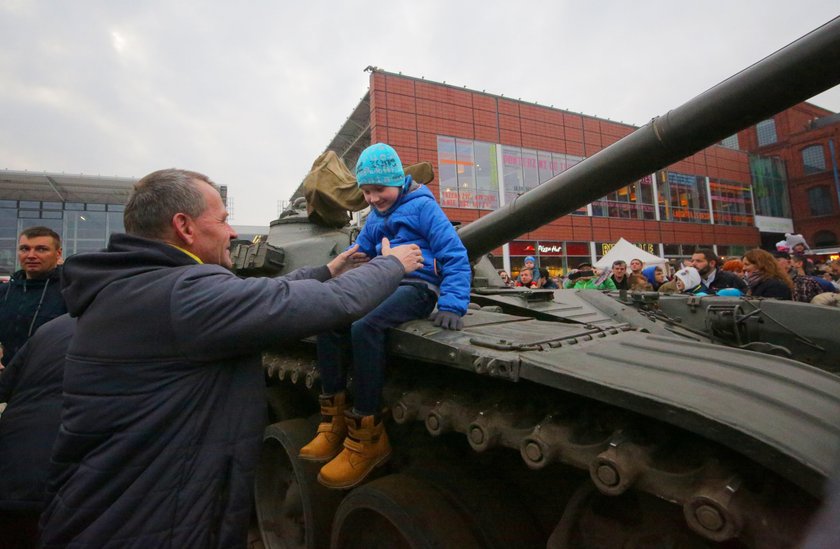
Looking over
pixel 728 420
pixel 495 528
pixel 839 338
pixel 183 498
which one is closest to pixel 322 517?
pixel 495 528

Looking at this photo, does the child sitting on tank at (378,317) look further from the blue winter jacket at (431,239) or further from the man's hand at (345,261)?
the man's hand at (345,261)

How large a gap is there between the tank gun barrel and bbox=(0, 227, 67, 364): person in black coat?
3397mm

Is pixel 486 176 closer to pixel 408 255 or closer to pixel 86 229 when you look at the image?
pixel 86 229

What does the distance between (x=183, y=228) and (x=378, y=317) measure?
87 cm

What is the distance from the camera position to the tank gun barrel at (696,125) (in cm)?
197

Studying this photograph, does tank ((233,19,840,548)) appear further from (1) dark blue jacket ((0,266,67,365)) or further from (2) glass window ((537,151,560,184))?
(2) glass window ((537,151,560,184))

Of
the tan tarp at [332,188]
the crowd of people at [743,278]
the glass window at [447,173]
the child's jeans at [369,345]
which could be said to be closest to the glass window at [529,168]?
the glass window at [447,173]

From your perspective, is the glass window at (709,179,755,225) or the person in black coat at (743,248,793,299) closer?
the person in black coat at (743,248,793,299)

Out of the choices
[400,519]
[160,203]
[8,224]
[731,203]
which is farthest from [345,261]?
[731,203]

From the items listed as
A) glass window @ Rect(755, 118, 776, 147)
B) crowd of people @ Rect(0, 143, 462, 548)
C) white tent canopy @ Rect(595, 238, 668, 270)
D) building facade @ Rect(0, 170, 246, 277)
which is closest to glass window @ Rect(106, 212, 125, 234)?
building facade @ Rect(0, 170, 246, 277)

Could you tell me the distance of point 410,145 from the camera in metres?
22.1

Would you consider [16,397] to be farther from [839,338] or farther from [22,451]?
[839,338]

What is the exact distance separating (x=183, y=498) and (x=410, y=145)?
21.8m

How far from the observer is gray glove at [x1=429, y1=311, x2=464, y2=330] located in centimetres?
207
